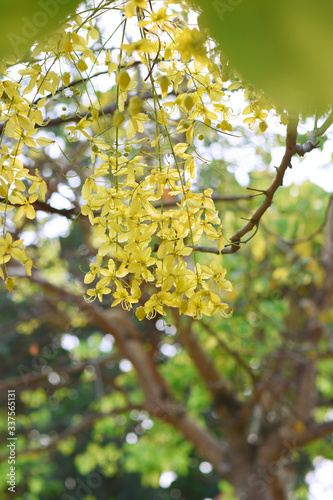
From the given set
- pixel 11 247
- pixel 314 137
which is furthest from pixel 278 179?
pixel 11 247

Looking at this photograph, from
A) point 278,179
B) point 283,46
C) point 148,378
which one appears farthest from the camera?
point 148,378

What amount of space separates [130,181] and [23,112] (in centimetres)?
14

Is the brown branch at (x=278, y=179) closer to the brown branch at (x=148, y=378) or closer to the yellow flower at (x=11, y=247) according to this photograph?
the yellow flower at (x=11, y=247)

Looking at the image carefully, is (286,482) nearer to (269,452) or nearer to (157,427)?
(269,452)

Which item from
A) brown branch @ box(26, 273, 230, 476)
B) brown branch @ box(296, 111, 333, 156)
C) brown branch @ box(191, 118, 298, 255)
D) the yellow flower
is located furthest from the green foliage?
brown branch @ box(26, 273, 230, 476)

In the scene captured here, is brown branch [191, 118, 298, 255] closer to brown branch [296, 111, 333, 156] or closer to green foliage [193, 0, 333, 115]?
brown branch [296, 111, 333, 156]

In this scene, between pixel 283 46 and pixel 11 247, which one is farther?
pixel 11 247

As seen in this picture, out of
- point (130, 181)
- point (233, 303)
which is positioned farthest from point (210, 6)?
point (233, 303)

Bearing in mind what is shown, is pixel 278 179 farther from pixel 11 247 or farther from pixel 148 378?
pixel 148 378

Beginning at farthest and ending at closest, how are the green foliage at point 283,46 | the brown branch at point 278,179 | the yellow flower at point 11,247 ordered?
the yellow flower at point 11,247
the brown branch at point 278,179
the green foliage at point 283,46

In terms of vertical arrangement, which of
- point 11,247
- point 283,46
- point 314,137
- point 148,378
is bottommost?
point 148,378

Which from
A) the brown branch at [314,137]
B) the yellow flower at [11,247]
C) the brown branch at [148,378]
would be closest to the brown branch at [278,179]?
the brown branch at [314,137]

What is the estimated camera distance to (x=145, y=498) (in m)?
8.32

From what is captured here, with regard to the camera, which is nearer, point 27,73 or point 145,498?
point 27,73
